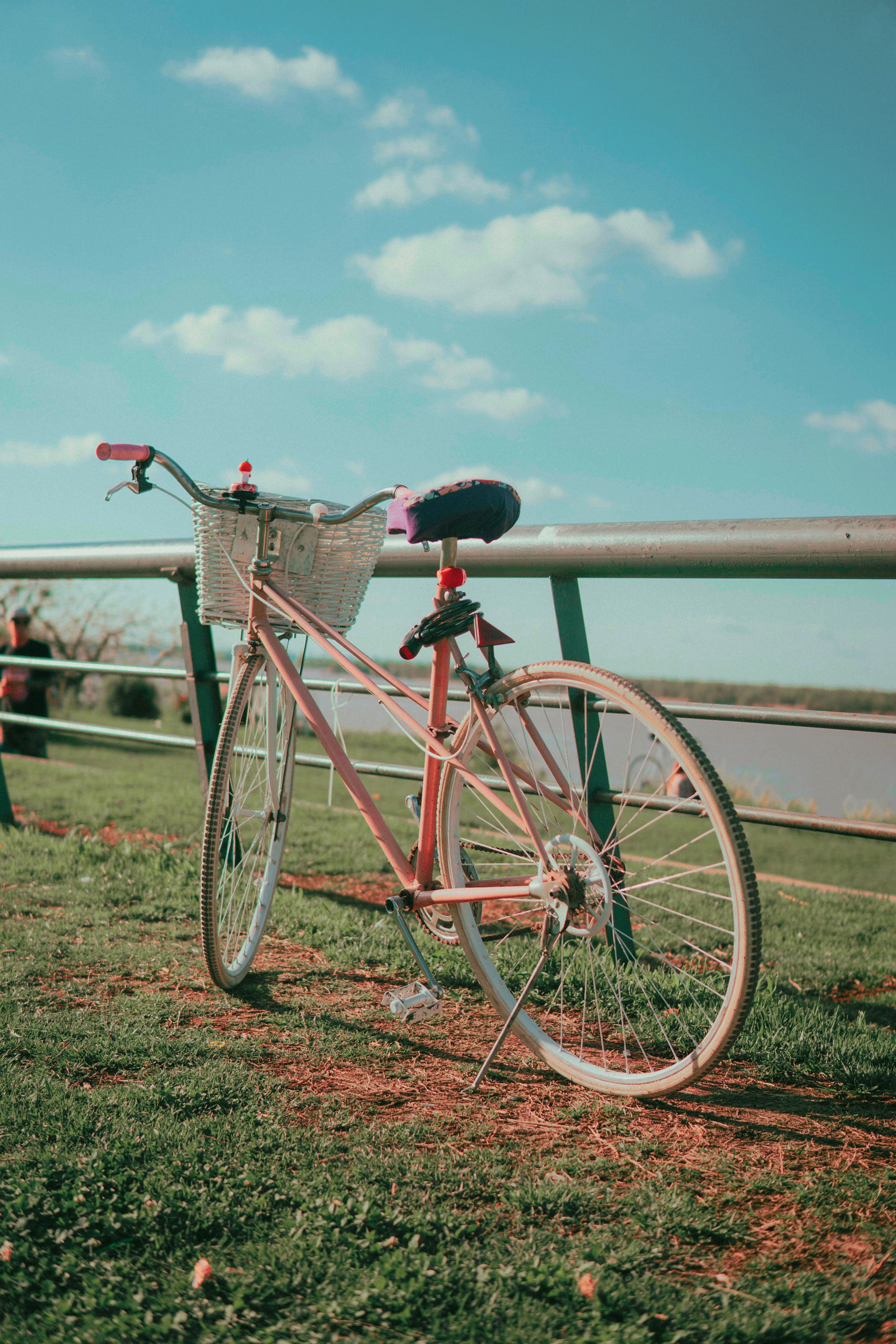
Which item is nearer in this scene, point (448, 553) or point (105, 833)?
point (448, 553)

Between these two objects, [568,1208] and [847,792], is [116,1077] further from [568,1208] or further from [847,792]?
[847,792]

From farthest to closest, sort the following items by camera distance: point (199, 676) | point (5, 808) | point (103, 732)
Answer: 1. point (5, 808)
2. point (103, 732)
3. point (199, 676)

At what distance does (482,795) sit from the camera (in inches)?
95.4

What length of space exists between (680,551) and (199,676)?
2479 millimetres

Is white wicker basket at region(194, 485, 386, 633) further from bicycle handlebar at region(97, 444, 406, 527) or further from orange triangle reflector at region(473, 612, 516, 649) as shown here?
orange triangle reflector at region(473, 612, 516, 649)

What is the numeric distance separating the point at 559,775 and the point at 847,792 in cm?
946

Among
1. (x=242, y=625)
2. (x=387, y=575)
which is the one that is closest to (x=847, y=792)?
(x=387, y=575)

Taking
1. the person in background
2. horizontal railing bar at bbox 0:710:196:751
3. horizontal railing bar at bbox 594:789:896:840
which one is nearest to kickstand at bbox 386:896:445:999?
horizontal railing bar at bbox 594:789:896:840

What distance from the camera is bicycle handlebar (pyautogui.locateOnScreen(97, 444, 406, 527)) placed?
2781 mm

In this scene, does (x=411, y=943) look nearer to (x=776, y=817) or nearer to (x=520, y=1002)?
(x=520, y=1002)

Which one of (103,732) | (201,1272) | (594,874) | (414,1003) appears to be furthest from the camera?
(103,732)

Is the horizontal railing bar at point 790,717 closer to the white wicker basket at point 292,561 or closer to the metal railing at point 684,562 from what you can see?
the metal railing at point 684,562

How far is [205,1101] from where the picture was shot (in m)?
2.23

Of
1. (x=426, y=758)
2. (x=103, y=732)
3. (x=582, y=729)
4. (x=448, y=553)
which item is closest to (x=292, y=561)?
(x=448, y=553)
